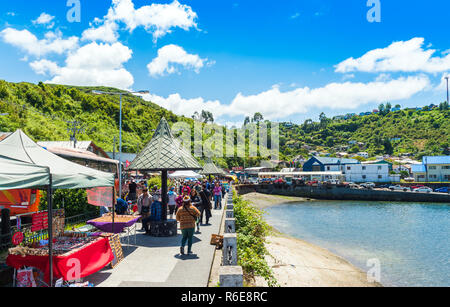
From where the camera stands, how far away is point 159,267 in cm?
757

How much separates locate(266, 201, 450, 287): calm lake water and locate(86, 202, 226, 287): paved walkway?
1161 cm

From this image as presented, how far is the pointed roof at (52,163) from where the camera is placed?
19.9 ft

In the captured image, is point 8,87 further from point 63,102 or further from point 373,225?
point 373,225

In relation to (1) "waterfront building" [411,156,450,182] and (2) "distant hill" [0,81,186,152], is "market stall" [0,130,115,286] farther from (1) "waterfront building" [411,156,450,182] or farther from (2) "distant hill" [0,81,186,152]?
(1) "waterfront building" [411,156,450,182]

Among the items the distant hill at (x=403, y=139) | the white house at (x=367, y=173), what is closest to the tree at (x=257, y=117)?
the distant hill at (x=403, y=139)

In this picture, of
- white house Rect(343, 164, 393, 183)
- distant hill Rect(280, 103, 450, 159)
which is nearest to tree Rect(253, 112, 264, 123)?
distant hill Rect(280, 103, 450, 159)

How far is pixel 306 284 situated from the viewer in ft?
41.4

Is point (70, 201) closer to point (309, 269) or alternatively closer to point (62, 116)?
point (309, 269)

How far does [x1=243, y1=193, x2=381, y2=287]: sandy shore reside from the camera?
512 inches

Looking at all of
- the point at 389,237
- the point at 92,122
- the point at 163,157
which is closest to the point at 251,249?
the point at 163,157

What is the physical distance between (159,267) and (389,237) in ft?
85.6
